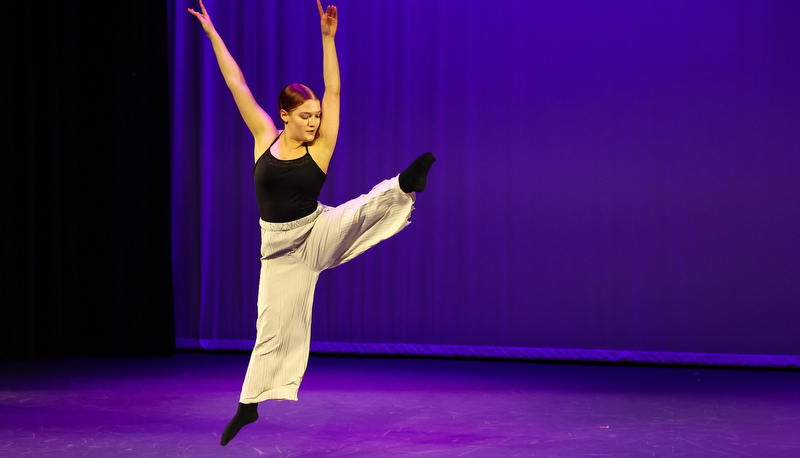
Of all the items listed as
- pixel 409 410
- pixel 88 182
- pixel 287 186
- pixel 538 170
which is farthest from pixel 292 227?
pixel 88 182

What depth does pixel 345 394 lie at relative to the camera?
4.23 meters

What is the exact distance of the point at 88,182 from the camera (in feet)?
18.4

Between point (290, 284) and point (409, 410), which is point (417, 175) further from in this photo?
point (409, 410)

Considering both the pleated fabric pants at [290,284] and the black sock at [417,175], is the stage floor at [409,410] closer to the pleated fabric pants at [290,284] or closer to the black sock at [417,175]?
the pleated fabric pants at [290,284]

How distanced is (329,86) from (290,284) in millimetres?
694

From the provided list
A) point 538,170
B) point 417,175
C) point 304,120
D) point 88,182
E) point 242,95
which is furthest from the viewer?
point 88,182

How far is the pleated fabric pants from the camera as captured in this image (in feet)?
9.33

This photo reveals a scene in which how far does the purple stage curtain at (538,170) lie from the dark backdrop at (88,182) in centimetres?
29

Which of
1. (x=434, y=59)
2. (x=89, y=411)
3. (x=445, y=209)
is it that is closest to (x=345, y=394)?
(x=89, y=411)

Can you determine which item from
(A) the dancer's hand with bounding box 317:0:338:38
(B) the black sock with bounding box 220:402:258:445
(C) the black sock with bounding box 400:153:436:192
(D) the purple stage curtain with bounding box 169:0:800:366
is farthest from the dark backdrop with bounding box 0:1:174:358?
(C) the black sock with bounding box 400:153:436:192

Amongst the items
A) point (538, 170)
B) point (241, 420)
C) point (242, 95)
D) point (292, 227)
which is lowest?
point (241, 420)

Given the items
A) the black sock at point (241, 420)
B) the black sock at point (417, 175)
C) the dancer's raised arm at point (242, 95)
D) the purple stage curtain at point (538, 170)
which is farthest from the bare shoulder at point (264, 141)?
the purple stage curtain at point (538, 170)

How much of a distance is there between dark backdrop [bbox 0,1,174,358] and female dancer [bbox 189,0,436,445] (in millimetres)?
2899

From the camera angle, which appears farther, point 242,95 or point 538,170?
point 538,170
